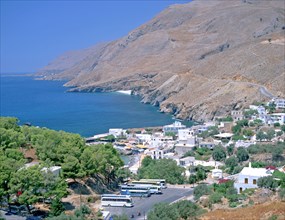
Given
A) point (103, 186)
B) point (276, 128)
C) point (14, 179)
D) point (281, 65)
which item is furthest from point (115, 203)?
point (281, 65)

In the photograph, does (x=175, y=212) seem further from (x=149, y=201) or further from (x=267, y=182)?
(x=267, y=182)

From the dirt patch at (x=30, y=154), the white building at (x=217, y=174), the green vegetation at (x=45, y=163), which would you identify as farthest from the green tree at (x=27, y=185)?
the white building at (x=217, y=174)

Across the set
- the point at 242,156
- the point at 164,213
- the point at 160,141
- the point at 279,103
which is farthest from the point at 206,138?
the point at 164,213

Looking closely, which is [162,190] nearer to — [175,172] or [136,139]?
[175,172]

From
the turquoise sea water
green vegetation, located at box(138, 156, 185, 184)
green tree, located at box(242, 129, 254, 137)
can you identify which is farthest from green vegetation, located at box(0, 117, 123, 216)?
the turquoise sea water

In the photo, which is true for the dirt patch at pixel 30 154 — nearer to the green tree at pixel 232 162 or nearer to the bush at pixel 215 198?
the bush at pixel 215 198
